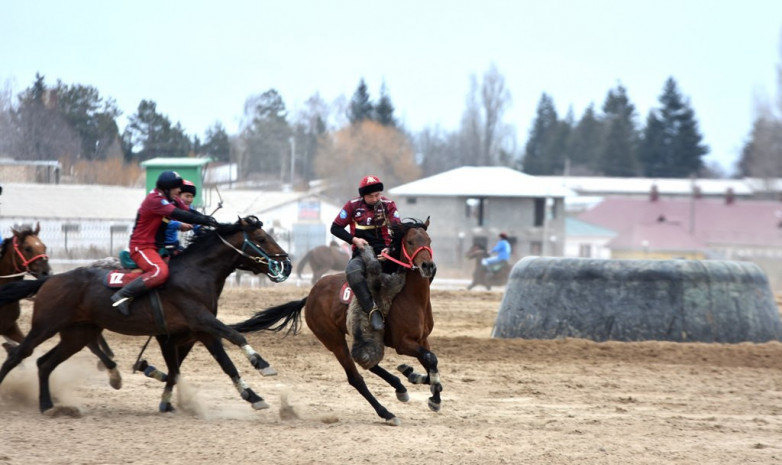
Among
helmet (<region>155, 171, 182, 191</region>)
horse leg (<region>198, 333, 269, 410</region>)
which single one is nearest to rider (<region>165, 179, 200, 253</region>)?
helmet (<region>155, 171, 182, 191</region>)

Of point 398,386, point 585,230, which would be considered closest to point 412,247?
point 398,386

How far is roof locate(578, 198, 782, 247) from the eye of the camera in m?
69.6

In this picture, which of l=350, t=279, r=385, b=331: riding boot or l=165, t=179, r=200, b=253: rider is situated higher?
l=165, t=179, r=200, b=253: rider

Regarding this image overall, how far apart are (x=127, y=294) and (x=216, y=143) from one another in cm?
2318

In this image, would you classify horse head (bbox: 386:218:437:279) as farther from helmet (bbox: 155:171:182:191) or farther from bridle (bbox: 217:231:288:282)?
helmet (bbox: 155:171:182:191)

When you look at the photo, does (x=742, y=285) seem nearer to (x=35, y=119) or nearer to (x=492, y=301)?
(x=492, y=301)

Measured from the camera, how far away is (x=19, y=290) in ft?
34.8

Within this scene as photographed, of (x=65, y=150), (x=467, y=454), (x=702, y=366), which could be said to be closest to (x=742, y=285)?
(x=702, y=366)

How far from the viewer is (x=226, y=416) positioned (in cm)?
983

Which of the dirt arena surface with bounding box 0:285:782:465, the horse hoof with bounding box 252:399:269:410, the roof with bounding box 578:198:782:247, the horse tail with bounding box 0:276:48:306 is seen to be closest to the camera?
the dirt arena surface with bounding box 0:285:782:465

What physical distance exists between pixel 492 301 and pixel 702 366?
12.4 metres

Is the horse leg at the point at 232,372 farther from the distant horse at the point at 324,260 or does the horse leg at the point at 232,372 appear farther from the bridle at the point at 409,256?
the distant horse at the point at 324,260

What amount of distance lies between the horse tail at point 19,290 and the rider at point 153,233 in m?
1.14

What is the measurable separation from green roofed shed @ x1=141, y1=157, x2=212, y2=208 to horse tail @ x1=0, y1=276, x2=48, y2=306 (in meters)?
16.9
